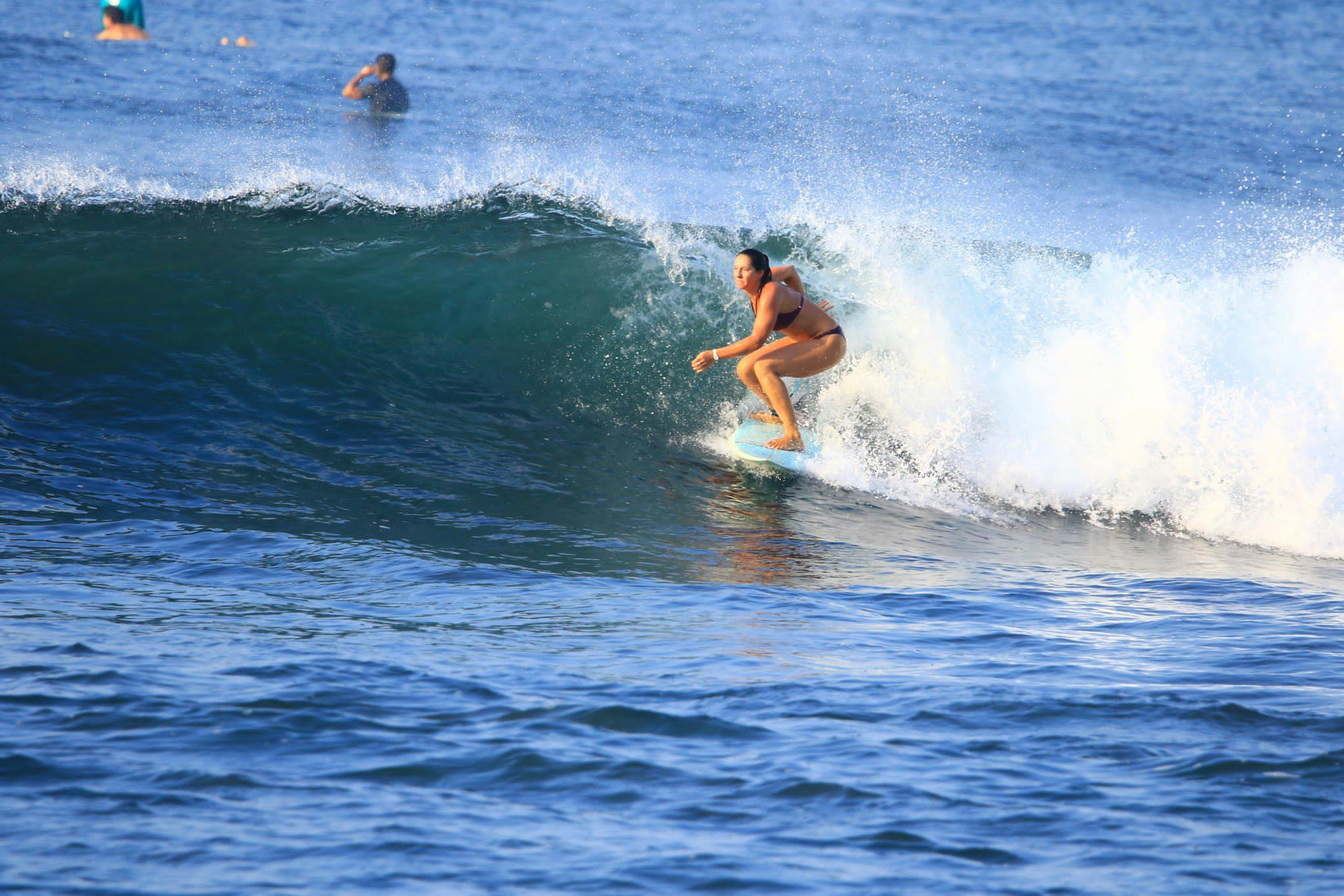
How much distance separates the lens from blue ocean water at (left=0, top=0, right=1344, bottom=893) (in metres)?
3.32

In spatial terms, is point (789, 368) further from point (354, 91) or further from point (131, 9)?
point (131, 9)

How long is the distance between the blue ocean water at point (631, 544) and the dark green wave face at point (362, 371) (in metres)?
0.04

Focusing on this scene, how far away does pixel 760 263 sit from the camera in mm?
7527

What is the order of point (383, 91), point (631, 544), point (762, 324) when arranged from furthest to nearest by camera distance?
1. point (383, 91)
2. point (762, 324)
3. point (631, 544)

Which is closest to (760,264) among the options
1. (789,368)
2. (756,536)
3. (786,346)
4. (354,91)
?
(786,346)

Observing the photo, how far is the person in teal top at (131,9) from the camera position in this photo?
952 inches

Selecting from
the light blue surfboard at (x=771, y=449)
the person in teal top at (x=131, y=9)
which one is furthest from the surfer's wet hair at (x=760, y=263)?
the person in teal top at (x=131, y=9)

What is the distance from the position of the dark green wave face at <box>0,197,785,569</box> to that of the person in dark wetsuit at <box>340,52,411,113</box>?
11.6 m

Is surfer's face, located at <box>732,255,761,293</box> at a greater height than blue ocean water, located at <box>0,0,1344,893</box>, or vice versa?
surfer's face, located at <box>732,255,761,293</box>

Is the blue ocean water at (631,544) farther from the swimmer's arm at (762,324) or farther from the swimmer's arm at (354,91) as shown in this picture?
the swimmer's arm at (354,91)

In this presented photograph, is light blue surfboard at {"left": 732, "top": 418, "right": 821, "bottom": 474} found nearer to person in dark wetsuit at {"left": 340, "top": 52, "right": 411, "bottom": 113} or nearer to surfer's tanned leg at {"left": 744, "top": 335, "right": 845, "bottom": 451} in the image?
surfer's tanned leg at {"left": 744, "top": 335, "right": 845, "bottom": 451}

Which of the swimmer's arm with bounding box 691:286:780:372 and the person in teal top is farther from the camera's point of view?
the person in teal top

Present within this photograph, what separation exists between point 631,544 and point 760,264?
2161 millimetres

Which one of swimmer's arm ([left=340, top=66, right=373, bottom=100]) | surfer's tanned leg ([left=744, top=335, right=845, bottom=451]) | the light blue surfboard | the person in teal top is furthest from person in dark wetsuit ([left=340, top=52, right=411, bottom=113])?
surfer's tanned leg ([left=744, top=335, right=845, bottom=451])
